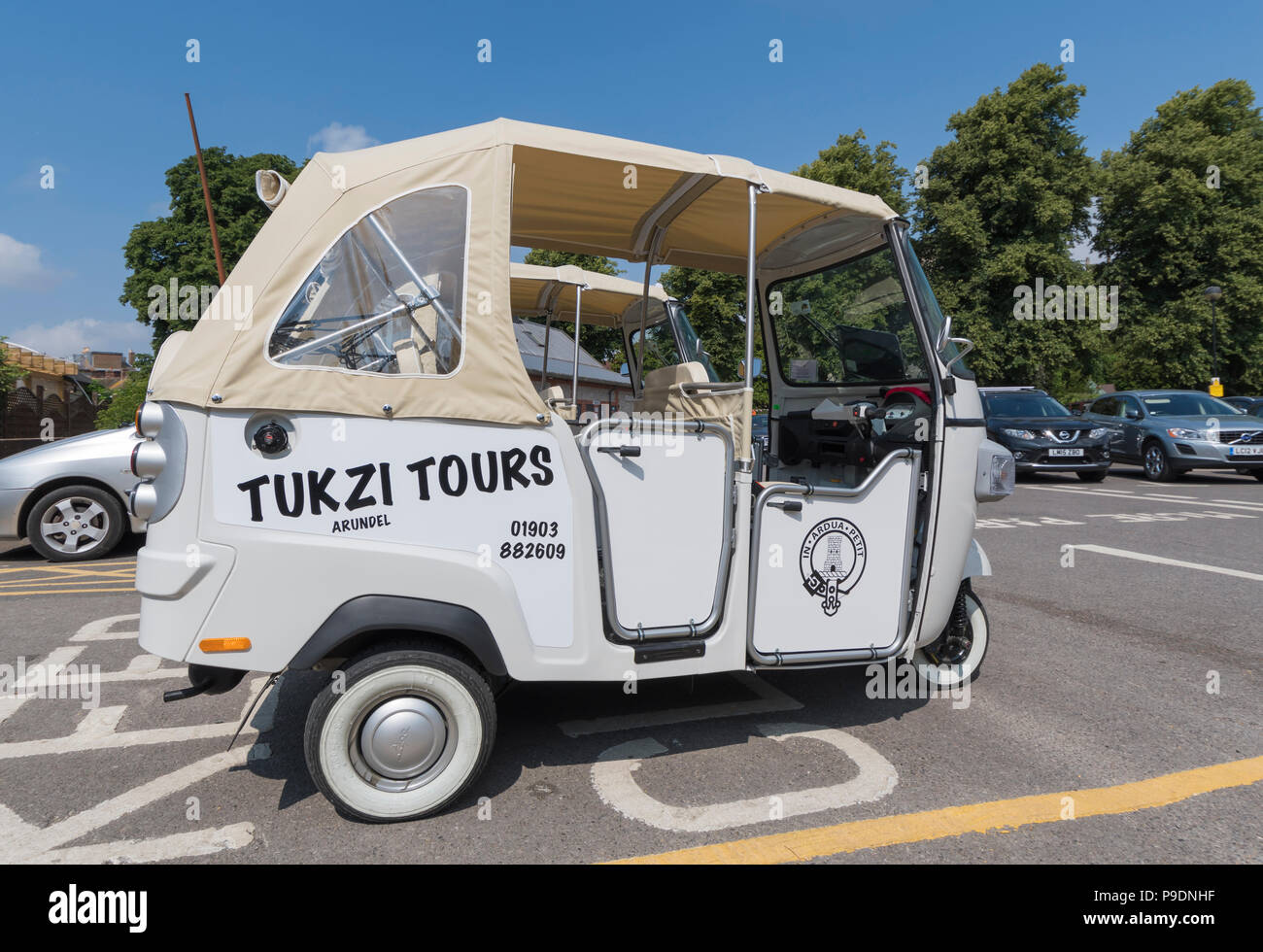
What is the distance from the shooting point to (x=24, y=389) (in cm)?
2281

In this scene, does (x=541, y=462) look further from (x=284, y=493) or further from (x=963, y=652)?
(x=963, y=652)

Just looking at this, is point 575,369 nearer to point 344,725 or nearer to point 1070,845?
point 344,725

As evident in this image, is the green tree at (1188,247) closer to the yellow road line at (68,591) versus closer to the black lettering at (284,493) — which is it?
the yellow road line at (68,591)

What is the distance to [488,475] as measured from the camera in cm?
274

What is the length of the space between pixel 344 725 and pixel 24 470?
6526mm

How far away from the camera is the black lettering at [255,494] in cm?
253

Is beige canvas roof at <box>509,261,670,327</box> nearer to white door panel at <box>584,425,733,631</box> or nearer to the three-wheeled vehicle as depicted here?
the three-wheeled vehicle

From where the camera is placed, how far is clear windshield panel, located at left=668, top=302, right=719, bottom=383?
6.32 m

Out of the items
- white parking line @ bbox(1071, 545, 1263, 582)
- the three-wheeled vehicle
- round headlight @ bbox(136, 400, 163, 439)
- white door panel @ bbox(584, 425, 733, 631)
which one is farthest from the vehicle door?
round headlight @ bbox(136, 400, 163, 439)

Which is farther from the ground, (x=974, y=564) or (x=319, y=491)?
(x=319, y=491)

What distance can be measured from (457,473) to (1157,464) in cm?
1621

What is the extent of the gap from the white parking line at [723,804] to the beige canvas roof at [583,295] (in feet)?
13.3

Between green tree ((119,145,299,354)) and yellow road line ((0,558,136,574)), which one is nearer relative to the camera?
yellow road line ((0,558,136,574))

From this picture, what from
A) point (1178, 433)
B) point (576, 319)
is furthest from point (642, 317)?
point (1178, 433)
